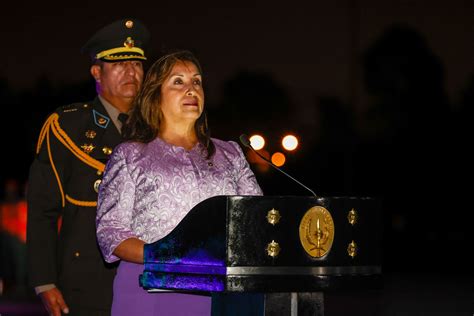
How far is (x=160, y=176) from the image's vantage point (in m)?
5.20

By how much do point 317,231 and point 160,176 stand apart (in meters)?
0.98

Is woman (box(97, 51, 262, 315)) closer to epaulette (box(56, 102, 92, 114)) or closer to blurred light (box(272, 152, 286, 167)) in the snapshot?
blurred light (box(272, 152, 286, 167))

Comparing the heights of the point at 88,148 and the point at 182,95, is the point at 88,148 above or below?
below

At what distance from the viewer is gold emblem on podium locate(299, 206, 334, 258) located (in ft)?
14.5

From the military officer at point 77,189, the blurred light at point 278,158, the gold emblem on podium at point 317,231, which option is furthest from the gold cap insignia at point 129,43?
the gold emblem on podium at point 317,231

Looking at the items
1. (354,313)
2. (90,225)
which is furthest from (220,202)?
(354,313)

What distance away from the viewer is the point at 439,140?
64.3 metres

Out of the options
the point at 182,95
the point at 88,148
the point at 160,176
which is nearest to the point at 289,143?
the point at 182,95

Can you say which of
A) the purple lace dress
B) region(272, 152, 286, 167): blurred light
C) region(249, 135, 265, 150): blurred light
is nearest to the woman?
the purple lace dress

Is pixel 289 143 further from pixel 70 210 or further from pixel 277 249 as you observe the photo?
pixel 277 249

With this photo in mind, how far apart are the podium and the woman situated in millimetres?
Answer: 407

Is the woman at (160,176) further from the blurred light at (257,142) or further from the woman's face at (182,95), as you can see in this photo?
the blurred light at (257,142)

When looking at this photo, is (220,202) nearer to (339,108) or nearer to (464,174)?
(464,174)

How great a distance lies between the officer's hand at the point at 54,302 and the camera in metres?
6.54
